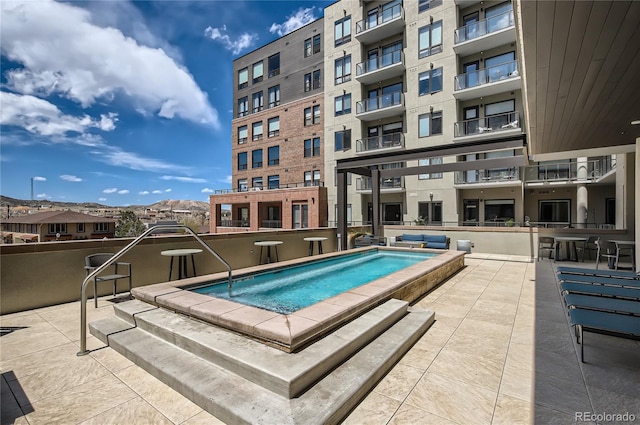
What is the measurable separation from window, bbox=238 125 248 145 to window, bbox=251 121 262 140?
90 centimetres

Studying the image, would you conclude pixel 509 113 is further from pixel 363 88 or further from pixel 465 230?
pixel 363 88

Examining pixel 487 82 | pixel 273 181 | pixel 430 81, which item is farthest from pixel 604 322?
pixel 273 181

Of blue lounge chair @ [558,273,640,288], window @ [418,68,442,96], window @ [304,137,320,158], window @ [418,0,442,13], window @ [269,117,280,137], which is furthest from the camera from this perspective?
window @ [269,117,280,137]

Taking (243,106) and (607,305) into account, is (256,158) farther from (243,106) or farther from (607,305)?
(607,305)

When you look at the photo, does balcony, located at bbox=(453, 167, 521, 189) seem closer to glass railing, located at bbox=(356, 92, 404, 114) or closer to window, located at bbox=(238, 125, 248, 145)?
glass railing, located at bbox=(356, 92, 404, 114)

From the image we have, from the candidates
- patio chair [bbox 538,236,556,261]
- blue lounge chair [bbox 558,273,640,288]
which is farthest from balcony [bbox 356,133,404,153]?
blue lounge chair [bbox 558,273,640,288]

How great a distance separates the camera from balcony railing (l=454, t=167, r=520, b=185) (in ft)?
50.5

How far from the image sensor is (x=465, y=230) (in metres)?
11.6

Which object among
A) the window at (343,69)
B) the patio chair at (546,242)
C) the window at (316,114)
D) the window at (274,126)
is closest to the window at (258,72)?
the window at (274,126)

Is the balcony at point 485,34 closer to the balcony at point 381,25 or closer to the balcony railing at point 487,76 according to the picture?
the balcony railing at point 487,76

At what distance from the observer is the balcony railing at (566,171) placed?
14.7 meters

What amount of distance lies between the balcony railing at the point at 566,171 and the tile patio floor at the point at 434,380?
48.7ft

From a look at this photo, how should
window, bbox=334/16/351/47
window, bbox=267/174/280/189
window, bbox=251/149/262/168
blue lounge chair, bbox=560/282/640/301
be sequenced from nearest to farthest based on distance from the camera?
blue lounge chair, bbox=560/282/640/301
window, bbox=334/16/351/47
window, bbox=267/174/280/189
window, bbox=251/149/262/168

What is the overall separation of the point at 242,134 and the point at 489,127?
20.3 metres
